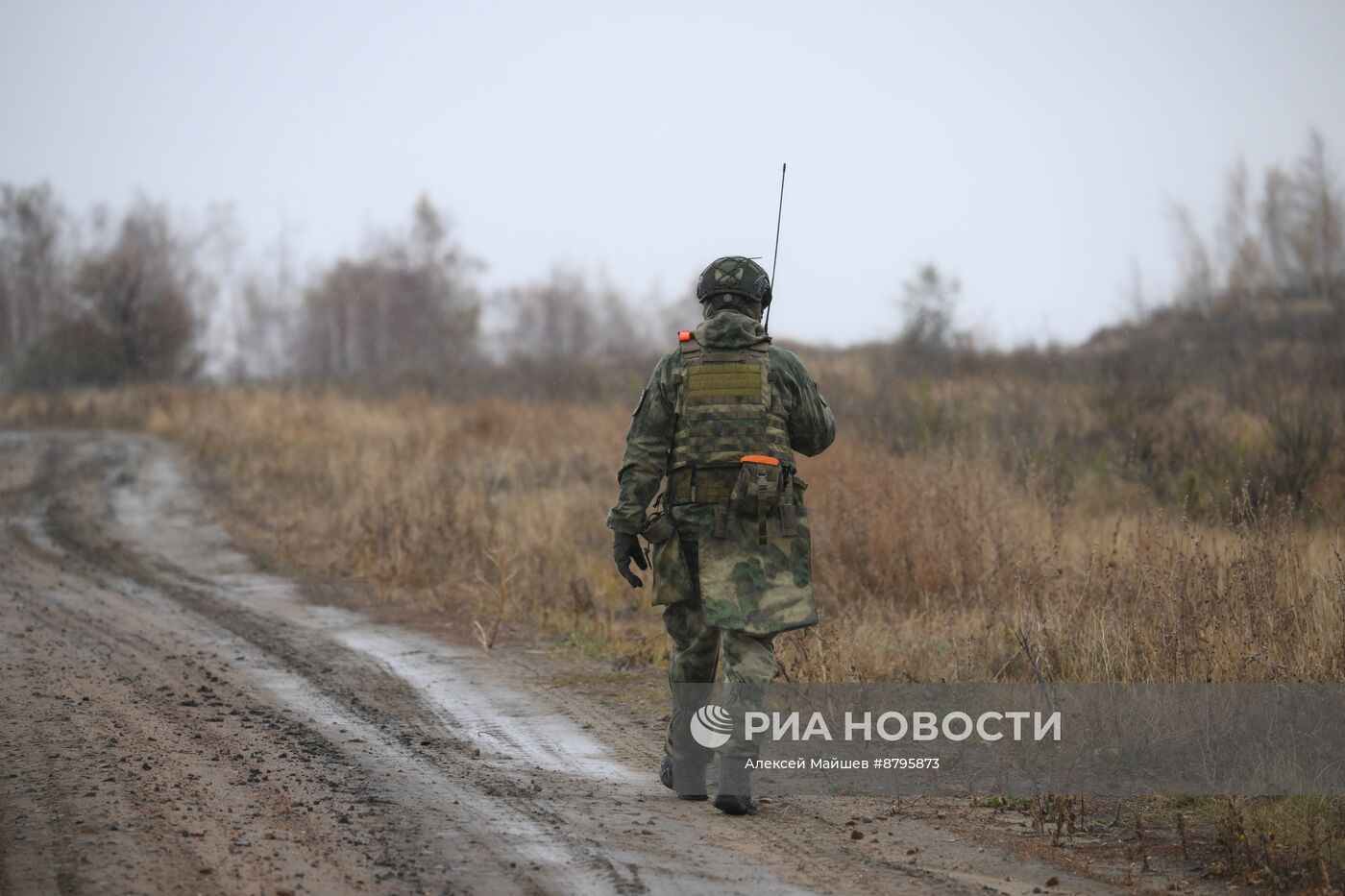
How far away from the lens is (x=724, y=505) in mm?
4793

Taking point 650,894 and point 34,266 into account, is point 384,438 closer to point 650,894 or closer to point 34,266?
point 650,894

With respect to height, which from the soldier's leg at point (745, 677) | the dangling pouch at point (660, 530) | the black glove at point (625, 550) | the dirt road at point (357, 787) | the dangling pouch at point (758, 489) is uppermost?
the dangling pouch at point (758, 489)

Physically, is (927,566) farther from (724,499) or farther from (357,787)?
(357,787)

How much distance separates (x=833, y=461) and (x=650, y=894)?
22.1ft

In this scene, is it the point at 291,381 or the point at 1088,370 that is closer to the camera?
the point at 1088,370

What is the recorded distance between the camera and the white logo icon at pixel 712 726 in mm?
4738

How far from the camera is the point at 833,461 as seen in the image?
33.5 feet

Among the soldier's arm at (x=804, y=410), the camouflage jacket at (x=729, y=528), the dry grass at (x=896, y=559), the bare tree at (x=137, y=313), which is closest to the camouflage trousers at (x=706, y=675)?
the camouflage jacket at (x=729, y=528)

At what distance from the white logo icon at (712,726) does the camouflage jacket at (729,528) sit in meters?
0.35

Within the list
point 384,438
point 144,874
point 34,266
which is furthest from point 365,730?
point 34,266

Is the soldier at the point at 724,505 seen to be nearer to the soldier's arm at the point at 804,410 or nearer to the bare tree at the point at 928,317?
the soldier's arm at the point at 804,410

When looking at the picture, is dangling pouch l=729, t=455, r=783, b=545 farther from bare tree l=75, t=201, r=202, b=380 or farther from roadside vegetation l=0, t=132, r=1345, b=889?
bare tree l=75, t=201, r=202, b=380

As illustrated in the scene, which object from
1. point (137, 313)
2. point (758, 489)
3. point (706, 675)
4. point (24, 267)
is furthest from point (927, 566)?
point (24, 267)

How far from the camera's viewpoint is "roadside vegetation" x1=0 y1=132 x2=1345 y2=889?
5.91 m
